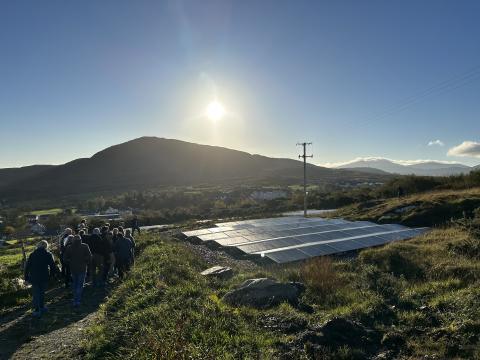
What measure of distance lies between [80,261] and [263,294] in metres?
5.37

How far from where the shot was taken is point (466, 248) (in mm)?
15852

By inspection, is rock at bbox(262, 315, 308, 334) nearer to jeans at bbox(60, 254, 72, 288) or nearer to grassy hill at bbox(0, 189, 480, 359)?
grassy hill at bbox(0, 189, 480, 359)

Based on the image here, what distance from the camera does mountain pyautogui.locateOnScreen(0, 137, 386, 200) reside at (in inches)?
5231

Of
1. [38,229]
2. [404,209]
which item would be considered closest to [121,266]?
[404,209]

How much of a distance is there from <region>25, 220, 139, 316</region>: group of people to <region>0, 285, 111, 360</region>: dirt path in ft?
1.43

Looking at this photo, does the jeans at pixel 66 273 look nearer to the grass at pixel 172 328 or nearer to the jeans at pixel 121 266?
the jeans at pixel 121 266

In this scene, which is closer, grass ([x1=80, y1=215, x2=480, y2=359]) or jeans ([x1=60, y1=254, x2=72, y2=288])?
grass ([x1=80, y1=215, x2=480, y2=359])

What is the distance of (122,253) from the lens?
12.9 metres

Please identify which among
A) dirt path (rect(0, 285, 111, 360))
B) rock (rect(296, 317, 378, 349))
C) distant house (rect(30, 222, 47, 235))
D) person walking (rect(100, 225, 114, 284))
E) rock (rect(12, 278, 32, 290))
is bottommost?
distant house (rect(30, 222, 47, 235))

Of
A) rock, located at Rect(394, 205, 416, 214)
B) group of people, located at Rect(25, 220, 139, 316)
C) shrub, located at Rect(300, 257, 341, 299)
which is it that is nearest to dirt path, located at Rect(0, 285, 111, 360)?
group of people, located at Rect(25, 220, 139, 316)

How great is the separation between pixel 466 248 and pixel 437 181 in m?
36.9

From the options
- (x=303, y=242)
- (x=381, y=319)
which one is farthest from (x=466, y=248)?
(x=381, y=319)

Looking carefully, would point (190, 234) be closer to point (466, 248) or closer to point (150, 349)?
point (466, 248)

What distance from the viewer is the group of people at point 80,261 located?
9.70 metres
